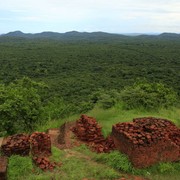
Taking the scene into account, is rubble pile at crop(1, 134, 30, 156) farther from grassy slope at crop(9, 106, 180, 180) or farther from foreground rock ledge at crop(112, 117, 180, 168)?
foreground rock ledge at crop(112, 117, 180, 168)

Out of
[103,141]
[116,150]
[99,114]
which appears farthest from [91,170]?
[99,114]

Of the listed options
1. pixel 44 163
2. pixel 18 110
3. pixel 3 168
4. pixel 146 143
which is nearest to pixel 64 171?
pixel 44 163

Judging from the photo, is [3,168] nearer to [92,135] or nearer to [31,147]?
[31,147]

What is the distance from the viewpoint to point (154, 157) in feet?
24.8

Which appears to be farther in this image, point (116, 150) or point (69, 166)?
point (116, 150)

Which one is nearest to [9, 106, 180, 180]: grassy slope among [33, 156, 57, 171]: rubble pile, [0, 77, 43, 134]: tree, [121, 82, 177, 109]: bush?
[33, 156, 57, 171]: rubble pile

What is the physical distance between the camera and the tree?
1202 centimetres

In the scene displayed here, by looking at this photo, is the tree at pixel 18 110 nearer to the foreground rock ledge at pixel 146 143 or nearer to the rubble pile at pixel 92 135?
the rubble pile at pixel 92 135

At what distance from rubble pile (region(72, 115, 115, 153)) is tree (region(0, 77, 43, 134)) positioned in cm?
347

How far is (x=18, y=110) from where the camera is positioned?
12234 mm

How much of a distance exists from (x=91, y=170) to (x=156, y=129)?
7.04 feet

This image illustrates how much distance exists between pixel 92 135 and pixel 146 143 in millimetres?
1999

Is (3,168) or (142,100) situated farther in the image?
(142,100)

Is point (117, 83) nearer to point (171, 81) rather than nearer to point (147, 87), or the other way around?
point (171, 81)
